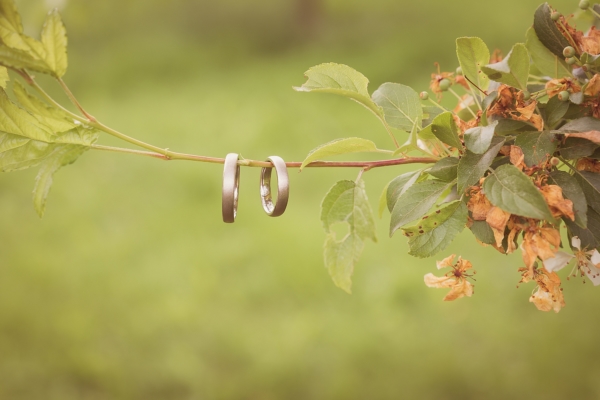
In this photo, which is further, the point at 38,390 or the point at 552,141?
the point at 38,390

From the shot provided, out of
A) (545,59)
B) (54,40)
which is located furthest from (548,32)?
(54,40)

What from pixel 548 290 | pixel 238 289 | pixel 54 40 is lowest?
pixel 548 290

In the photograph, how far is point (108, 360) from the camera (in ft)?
5.38

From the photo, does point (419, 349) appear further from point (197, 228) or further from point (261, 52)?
point (261, 52)

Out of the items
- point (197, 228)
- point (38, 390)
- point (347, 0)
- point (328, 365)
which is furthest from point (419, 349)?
point (347, 0)

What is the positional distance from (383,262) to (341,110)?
36.6 inches

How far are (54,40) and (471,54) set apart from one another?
0.28 meters

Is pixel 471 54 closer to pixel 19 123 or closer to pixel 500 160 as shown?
pixel 500 160

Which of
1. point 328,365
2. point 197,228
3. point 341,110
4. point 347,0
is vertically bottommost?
point 328,365

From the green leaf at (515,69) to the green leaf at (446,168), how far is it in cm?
6

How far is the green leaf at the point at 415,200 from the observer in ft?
1.23

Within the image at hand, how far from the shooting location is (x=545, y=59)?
1.38 feet

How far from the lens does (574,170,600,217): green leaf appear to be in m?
0.38

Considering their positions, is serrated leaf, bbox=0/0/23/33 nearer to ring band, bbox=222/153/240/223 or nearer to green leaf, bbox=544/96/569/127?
ring band, bbox=222/153/240/223
